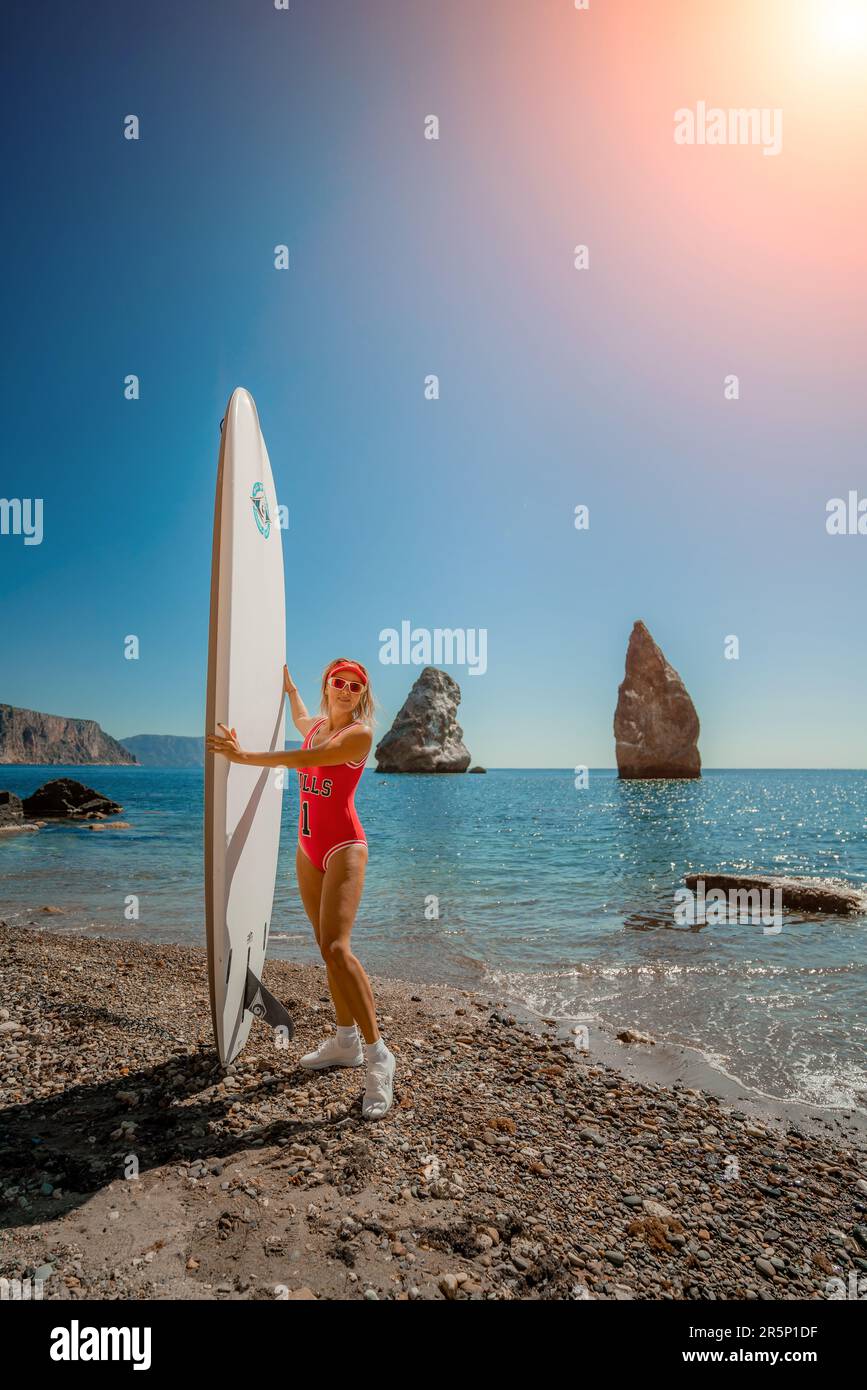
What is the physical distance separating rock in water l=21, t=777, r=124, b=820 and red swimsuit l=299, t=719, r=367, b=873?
32480mm

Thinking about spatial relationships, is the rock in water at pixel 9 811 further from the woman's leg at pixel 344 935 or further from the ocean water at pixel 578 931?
the woman's leg at pixel 344 935

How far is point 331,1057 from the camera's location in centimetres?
410

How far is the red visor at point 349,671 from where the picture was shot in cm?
383

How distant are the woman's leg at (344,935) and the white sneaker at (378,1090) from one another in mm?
154

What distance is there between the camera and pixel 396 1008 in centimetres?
581

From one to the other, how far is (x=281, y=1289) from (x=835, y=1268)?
230 centimetres

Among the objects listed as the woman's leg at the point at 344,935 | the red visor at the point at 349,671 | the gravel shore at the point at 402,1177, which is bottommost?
the gravel shore at the point at 402,1177

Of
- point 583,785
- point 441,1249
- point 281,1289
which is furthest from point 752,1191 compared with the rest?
point 583,785

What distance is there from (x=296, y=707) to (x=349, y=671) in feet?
3.55

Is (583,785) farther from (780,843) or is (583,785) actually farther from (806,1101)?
(806,1101)

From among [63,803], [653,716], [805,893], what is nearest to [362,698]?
[805,893]

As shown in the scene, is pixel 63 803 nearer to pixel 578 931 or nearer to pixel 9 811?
pixel 9 811

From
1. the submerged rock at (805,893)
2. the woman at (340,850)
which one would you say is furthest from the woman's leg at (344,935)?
the submerged rock at (805,893)
